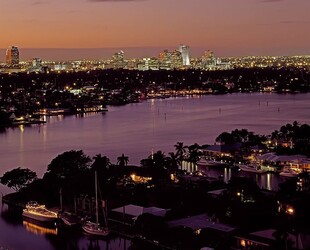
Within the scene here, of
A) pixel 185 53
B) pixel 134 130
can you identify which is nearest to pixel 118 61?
pixel 185 53

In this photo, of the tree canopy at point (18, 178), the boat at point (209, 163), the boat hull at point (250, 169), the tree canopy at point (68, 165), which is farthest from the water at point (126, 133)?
the tree canopy at point (68, 165)

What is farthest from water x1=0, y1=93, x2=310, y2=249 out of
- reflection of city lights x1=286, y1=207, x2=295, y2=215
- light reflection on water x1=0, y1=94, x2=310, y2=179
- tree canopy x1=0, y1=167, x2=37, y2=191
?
reflection of city lights x1=286, y1=207, x2=295, y2=215

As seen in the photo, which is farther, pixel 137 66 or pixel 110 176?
pixel 137 66

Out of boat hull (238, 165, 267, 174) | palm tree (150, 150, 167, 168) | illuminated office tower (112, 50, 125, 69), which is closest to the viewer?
palm tree (150, 150, 167, 168)

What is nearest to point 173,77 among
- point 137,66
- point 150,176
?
point 137,66

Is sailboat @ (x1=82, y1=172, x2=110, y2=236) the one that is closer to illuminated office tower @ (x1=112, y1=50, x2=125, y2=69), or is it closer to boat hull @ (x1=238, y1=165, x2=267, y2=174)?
boat hull @ (x1=238, y1=165, x2=267, y2=174)

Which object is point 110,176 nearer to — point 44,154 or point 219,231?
point 219,231
